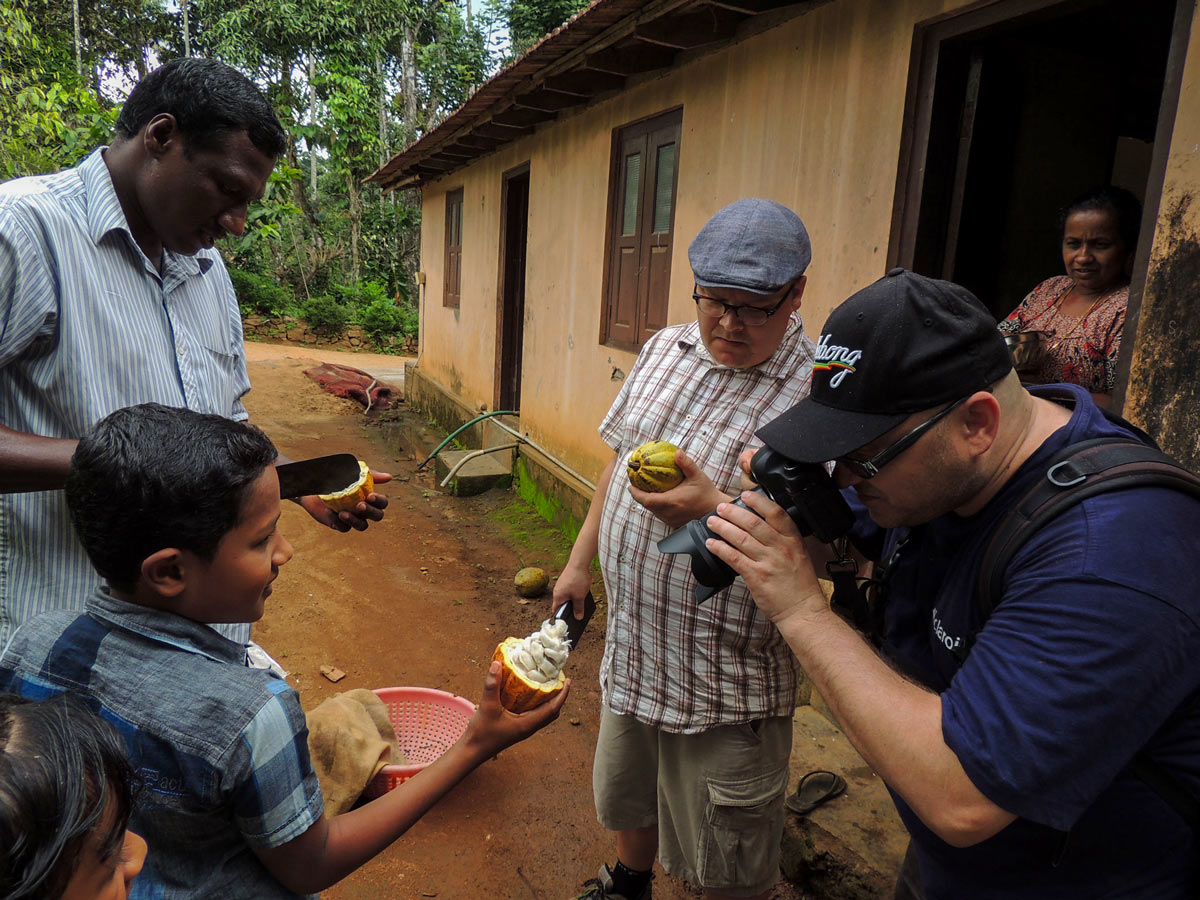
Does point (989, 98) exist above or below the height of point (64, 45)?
below

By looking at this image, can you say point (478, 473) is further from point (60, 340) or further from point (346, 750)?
point (60, 340)

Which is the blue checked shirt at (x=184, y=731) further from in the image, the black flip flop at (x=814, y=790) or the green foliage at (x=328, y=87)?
the green foliage at (x=328, y=87)

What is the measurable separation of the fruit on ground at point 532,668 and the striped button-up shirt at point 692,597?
29 cm

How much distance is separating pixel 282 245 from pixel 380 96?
4.53m

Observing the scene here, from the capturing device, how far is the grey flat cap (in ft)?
6.57

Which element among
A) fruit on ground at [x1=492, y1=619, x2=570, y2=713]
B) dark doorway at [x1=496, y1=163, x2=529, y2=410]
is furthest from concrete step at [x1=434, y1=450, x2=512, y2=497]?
fruit on ground at [x1=492, y1=619, x2=570, y2=713]

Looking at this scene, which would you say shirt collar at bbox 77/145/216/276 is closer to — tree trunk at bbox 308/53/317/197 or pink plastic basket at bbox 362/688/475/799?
pink plastic basket at bbox 362/688/475/799

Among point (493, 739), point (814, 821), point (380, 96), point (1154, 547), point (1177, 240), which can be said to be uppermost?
point (380, 96)

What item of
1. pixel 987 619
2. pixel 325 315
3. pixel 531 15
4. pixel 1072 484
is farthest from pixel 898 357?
pixel 325 315

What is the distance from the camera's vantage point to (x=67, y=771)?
85cm

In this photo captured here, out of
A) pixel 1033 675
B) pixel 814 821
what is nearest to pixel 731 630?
pixel 1033 675

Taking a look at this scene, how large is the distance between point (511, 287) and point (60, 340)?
7.23 meters

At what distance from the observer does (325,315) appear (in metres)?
18.8

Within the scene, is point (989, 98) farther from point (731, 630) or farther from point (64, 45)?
point (64, 45)
